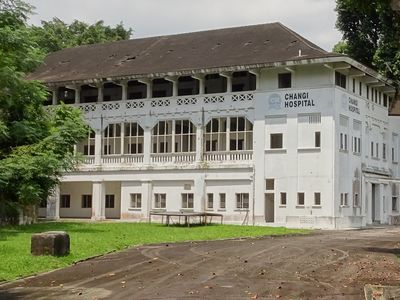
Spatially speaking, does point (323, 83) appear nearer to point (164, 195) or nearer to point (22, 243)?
point (164, 195)

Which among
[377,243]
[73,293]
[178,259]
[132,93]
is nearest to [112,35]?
[132,93]

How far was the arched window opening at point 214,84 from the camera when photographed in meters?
43.1

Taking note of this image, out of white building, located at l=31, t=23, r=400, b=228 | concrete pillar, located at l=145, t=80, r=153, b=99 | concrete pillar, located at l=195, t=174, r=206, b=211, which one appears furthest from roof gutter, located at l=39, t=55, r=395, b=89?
concrete pillar, located at l=195, t=174, r=206, b=211

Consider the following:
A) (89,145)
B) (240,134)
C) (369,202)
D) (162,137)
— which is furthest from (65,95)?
(369,202)

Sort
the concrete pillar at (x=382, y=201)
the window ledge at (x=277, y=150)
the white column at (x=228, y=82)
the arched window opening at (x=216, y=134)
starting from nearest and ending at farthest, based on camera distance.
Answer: the window ledge at (x=277, y=150) → the white column at (x=228, y=82) → the arched window opening at (x=216, y=134) → the concrete pillar at (x=382, y=201)

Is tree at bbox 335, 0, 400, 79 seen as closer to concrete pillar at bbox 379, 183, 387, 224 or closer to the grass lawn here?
concrete pillar at bbox 379, 183, 387, 224

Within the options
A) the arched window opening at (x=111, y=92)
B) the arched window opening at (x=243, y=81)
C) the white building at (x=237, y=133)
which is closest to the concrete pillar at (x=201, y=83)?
the white building at (x=237, y=133)

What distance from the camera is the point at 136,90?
46.3 metres

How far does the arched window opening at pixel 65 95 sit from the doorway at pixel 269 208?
1691 cm

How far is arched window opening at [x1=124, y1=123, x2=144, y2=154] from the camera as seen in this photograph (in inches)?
1793

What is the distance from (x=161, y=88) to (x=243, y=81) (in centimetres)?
608

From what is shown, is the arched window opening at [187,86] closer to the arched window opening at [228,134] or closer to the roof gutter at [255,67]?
the roof gutter at [255,67]

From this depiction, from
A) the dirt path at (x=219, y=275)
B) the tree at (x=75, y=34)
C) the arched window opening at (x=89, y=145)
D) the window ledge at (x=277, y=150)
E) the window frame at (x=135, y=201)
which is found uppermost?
the tree at (x=75, y=34)

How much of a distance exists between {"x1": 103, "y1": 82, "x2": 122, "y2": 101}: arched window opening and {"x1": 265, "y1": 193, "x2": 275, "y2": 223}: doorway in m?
13.2
